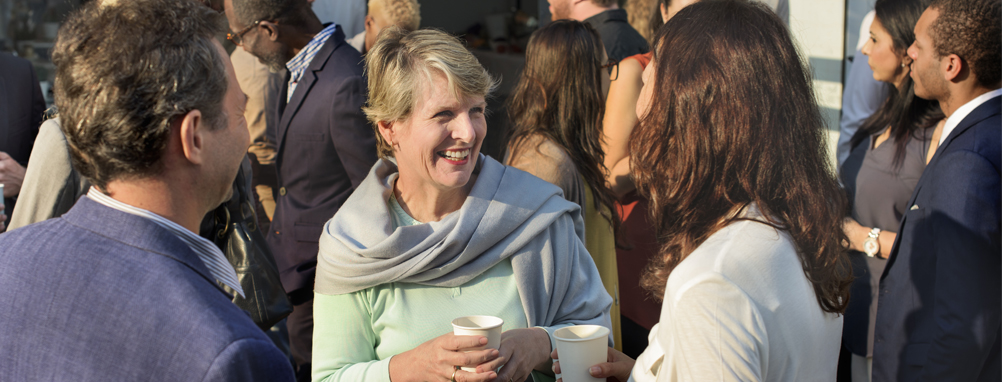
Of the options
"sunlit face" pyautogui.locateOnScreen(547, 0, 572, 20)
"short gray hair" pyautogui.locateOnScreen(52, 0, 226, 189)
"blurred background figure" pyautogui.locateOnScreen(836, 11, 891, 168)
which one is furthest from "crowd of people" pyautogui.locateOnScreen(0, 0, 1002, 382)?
"blurred background figure" pyautogui.locateOnScreen(836, 11, 891, 168)

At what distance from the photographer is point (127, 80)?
3.71 feet

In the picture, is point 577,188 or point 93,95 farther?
point 577,188

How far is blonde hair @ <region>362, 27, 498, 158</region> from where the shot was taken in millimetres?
2129

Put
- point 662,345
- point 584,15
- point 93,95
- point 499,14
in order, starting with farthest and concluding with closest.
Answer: point 499,14, point 584,15, point 662,345, point 93,95

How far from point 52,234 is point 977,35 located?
9.33ft

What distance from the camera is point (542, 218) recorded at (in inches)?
84.3

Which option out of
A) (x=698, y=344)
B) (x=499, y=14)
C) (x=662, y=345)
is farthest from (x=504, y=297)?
(x=499, y=14)

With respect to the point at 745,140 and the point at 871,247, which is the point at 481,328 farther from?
the point at 871,247

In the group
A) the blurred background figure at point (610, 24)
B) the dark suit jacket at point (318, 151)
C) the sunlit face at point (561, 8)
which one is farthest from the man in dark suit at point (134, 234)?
the sunlit face at point (561, 8)

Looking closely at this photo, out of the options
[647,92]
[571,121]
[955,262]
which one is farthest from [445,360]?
[955,262]

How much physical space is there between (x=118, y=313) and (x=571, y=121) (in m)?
2.30

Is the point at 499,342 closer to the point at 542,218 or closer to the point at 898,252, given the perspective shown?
the point at 542,218

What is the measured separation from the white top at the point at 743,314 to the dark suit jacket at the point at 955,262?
123 cm

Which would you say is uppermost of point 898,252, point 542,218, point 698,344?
point 698,344
